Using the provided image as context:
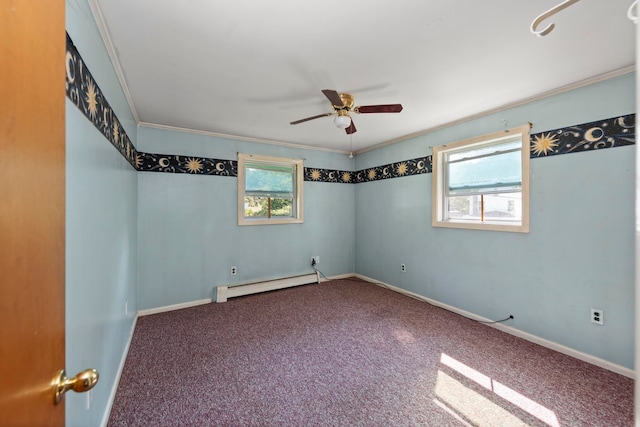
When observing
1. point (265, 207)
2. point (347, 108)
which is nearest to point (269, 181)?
point (265, 207)

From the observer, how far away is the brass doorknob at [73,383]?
60 cm

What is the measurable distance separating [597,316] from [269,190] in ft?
12.6

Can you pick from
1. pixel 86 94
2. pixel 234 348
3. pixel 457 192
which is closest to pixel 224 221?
pixel 234 348

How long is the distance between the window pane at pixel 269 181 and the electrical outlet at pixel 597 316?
3.67 metres

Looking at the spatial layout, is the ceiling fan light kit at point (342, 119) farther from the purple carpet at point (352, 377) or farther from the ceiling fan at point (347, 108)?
the purple carpet at point (352, 377)

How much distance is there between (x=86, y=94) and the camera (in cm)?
131

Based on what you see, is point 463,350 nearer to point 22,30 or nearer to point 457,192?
point 457,192

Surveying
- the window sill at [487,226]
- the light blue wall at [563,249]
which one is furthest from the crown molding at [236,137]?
the window sill at [487,226]

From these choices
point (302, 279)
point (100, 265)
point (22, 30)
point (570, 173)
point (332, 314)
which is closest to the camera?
point (22, 30)

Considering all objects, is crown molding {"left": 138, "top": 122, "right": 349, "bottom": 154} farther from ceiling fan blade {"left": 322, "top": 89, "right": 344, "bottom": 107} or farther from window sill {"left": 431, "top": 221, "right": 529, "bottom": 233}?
→ window sill {"left": 431, "top": 221, "right": 529, "bottom": 233}

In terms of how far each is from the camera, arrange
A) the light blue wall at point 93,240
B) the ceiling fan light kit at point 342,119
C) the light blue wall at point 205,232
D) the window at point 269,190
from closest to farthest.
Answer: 1. the light blue wall at point 93,240
2. the ceiling fan light kit at point 342,119
3. the light blue wall at point 205,232
4. the window at point 269,190

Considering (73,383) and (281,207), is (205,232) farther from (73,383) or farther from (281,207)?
(73,383)

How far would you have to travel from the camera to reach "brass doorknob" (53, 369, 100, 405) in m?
0.60

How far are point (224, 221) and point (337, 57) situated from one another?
2.64m
